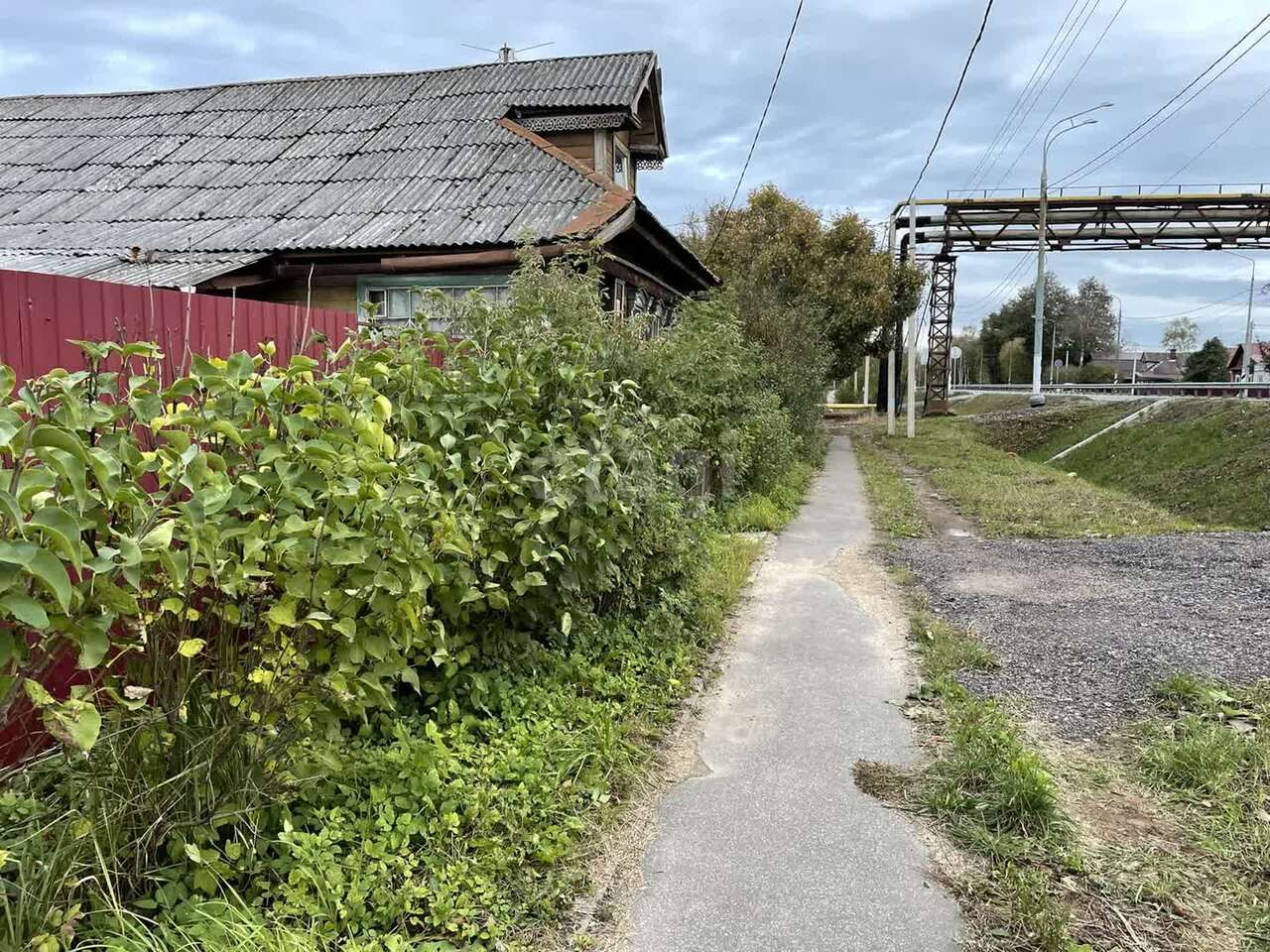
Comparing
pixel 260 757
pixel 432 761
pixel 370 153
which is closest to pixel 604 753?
→ pixel 432 761

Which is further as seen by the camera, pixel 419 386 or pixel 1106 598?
pixel 1106 598

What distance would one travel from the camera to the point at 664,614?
206 inches

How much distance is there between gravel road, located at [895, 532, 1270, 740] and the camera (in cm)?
461

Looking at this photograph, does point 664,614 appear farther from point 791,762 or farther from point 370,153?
point 370,153

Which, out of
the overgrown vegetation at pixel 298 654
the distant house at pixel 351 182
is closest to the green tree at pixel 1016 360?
the distant house at pixel 351 182

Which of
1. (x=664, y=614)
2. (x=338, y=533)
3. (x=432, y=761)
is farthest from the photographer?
(x=664, y=614)

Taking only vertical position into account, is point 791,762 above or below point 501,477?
below

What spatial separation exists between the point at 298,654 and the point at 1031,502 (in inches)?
463

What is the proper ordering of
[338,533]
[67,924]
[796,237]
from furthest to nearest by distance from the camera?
1. [796,237]
2. [338,533]
3. [67,924]

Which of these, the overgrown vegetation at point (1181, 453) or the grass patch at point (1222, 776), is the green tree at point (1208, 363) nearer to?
the overgrown vegetation at point (1181, 453)

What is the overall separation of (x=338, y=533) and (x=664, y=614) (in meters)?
3.23

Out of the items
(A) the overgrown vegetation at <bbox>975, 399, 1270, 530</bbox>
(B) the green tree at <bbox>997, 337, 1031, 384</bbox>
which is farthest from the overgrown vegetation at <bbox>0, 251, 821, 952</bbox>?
(B) the green tree at <bbox>997, 337, 1031, 384</bbox>

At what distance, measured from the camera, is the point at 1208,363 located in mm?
61375

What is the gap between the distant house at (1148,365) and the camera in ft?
283
